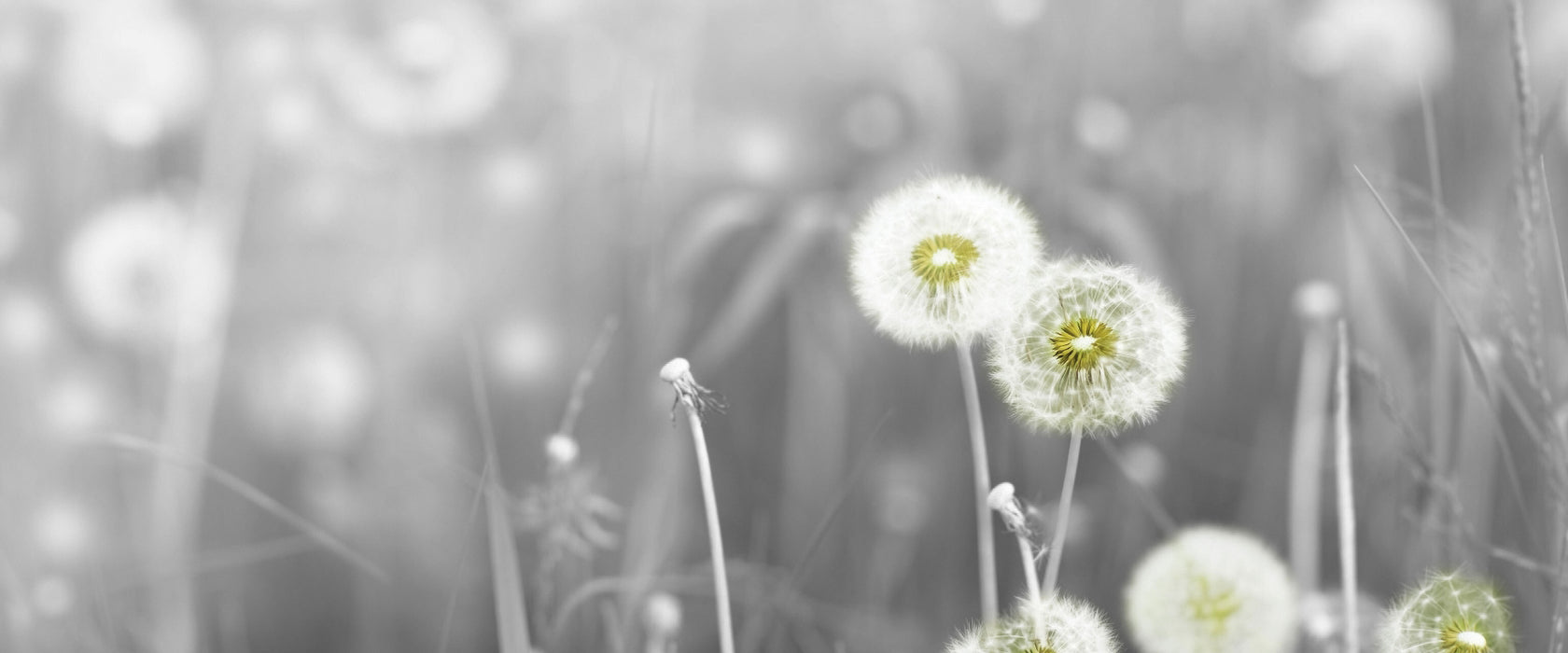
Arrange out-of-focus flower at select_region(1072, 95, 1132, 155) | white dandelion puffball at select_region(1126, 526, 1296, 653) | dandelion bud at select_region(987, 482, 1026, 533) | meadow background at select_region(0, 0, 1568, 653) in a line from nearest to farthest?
dandelion bud at select_region(987, 482, 1026, 533) < white dandelion puffball at select_region(1126, 526, 1296, 653) < meadow background at select_region(0, 0, 1568, 653) < out-of-focus flower at select_region(1072, 95, 1132, 155)

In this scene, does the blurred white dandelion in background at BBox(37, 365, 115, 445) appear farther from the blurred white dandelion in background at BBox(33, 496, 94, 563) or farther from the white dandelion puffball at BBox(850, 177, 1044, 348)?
the white dandelion puffball at BBox(850, 177, 1044, 348)

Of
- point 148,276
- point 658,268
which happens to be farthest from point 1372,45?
point 148,276

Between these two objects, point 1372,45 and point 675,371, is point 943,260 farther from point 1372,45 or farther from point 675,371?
point 1372,45

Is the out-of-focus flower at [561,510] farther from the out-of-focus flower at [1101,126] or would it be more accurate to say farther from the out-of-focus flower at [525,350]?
the out-of-focus flower at [1101,126]

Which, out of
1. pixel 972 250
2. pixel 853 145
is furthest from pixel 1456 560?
pixel 853 145

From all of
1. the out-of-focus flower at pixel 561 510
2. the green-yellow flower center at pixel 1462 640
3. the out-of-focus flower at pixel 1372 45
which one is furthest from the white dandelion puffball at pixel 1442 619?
the out-of-focus flower at pixel 1372 45

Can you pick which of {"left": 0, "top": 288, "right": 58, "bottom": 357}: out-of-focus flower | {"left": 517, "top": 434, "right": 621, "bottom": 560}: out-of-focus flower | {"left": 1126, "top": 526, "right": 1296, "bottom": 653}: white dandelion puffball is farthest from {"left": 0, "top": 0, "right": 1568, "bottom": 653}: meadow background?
{"left": 1126, "top": 526, "right": 1296, "bottom": 653}: white dandelion puffball

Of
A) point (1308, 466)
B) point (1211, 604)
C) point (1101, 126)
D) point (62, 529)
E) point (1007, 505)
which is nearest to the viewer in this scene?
point (1007, 505)
